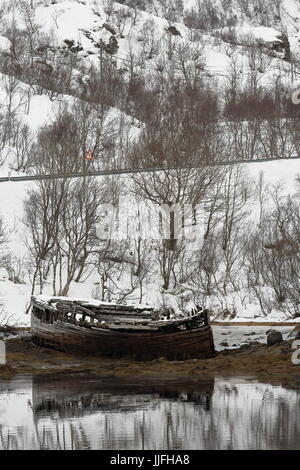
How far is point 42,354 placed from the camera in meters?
30.4

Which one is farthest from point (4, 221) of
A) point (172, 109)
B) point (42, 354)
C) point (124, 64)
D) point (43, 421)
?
point (124, 64)

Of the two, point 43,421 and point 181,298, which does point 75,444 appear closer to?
point 43,421

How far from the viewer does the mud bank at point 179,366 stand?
23.9m

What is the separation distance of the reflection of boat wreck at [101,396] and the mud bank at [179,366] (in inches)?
65.4

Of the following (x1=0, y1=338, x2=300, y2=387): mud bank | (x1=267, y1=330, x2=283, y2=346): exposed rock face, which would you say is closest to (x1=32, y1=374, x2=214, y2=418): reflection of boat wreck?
(x1=0, y1=338, x2=300, y2=387): mud bank

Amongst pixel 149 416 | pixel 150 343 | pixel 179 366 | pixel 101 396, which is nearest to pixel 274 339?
pixel 150 343

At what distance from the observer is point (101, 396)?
20.0 m

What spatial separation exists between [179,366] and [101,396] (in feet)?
20.4

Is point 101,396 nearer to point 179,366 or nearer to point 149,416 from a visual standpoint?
point 149,416

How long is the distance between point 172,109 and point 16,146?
15861 millimetres

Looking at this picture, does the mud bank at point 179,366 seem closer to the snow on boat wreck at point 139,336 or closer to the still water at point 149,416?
the snow on boat wreck at point 139,336

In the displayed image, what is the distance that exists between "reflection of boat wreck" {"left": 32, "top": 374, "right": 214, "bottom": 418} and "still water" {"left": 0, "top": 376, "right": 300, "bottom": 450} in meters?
0.02

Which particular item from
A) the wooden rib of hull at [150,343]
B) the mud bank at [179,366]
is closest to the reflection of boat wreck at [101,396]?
the mud bank at [179,366]

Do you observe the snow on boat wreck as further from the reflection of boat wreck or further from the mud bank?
the reflection of boat wreck
